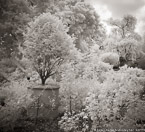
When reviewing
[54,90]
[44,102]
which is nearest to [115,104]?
[54,90]

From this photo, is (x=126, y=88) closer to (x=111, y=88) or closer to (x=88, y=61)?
(x=111, y=88)

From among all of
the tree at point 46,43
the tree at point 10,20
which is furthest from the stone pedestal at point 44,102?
the tree at point 10,20

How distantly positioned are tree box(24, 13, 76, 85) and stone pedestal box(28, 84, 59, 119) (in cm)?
67

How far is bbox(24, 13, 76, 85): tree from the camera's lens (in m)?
5.14

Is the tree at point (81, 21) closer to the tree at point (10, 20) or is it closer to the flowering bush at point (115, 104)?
the tree at point (10, 20)

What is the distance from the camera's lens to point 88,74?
8594mm

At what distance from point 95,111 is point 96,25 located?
36.2 ft

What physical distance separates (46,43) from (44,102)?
1679mm

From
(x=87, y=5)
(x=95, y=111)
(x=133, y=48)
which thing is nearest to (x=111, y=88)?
(x=95, y=111)

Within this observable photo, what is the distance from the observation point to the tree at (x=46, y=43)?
5.14m

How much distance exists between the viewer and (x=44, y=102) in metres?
4.90

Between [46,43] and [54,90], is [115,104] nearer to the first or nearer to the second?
[54,90]

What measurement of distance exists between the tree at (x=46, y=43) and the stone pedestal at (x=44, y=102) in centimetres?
67

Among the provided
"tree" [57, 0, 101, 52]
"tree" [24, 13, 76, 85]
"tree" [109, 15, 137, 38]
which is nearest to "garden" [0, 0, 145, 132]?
"tree" [24, 13, 76, 85]
